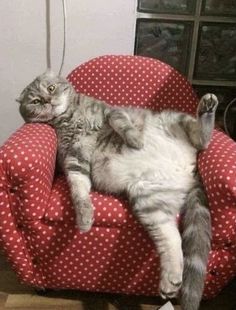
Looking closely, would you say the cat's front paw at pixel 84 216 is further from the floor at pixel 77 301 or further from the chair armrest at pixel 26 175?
the floor at pixel 77 301

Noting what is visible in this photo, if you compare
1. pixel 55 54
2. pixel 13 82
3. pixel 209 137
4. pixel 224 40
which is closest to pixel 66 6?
pixel 55 54

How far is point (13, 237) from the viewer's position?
1325 millimetres

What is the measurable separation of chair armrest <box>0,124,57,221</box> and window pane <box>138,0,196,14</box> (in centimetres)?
105

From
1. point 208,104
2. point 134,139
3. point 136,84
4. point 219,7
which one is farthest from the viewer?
point 219,7

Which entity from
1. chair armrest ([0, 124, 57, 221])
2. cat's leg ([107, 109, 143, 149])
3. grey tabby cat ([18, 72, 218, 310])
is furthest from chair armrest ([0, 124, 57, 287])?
cat's leg ([107, 109, 143, 149])

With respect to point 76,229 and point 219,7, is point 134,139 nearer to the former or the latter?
point 76,229

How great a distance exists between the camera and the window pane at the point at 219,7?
1.98 metres

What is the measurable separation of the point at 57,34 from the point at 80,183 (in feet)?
3.29

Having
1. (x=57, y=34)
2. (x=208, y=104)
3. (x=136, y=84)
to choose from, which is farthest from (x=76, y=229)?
(x=57, y=34)

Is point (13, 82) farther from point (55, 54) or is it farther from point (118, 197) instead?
point (118, 197)

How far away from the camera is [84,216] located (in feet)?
4.02

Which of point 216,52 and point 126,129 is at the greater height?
point 216,52

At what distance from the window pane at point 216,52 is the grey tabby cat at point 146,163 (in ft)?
2.37

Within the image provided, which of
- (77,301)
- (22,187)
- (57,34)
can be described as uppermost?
(57,34)
